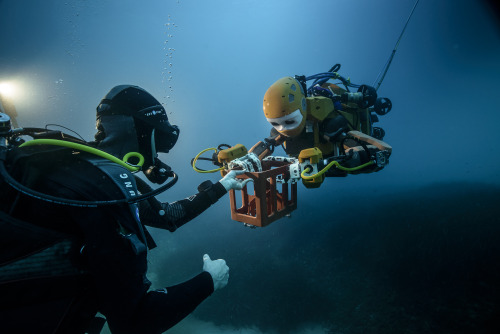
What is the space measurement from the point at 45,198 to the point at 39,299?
0.50 m

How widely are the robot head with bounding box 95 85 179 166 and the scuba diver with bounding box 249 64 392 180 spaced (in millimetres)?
2261

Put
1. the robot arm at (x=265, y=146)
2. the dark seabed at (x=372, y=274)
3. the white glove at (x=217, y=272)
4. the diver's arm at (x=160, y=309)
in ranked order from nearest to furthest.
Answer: the diver's arm at (x=160, y=309) < the white glove at (x=217, y=272) < the dark seabed at (x=372, y=274) < the robot arm at (x=265, y=146)

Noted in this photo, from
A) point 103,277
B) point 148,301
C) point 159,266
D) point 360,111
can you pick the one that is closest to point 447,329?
point 360,111

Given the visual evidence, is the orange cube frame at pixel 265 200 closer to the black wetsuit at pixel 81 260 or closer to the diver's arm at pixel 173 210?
the diver's arm at pixel 173 210

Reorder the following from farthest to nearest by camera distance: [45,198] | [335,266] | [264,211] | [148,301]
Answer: [335,266] < [264,211] < [148,301] < [45,198]

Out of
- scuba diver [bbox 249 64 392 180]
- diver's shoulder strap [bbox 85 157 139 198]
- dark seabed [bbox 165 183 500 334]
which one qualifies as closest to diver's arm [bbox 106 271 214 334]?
diver's shoulder strap [bbox 85 157 139 198]

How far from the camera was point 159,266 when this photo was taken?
338 inches

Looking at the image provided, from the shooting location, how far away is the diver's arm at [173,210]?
7.21ft

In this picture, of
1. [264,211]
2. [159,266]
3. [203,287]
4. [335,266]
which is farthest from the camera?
[159,266]

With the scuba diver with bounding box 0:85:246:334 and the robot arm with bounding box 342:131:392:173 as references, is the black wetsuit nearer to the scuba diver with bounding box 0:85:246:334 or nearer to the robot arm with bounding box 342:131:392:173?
the scuba diver with bounding box 0:85:246:334

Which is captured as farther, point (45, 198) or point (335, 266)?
point (335, 266)

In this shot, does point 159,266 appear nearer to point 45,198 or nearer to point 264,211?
point 264,211

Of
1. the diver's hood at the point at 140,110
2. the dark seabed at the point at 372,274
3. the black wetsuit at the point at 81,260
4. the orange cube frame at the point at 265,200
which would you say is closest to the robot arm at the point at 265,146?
the orange cube frame at the point at 265,200

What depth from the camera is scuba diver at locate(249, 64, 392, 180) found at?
3670 millimetres
